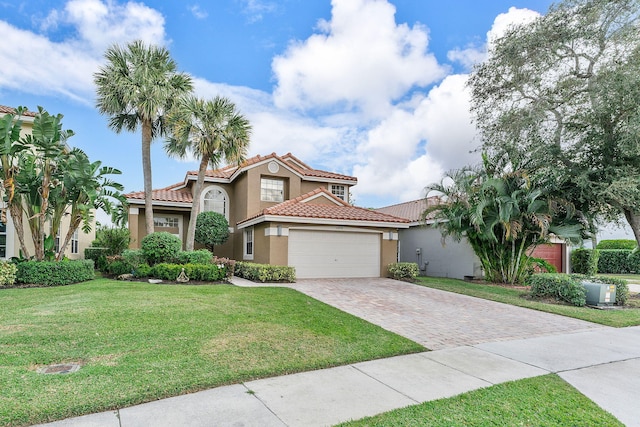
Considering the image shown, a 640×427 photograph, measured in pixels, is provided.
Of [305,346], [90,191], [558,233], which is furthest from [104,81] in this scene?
[558,233]

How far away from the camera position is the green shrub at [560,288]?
11477mm

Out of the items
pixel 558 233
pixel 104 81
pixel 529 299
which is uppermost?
pixel 104 81

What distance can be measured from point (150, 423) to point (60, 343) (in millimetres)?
3491

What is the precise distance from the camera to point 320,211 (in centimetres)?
1731

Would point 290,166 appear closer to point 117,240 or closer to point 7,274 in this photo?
point 117,240

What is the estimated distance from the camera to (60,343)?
20.1 feet

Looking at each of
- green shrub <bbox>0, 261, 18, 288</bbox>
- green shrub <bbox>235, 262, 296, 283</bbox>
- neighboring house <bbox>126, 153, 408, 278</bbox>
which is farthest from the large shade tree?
green shrub <bbox>0, 261, 18, 288</bbox>

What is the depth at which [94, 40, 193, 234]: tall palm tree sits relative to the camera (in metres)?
16.5

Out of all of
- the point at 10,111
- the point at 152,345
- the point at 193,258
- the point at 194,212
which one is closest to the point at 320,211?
the point at 193,258

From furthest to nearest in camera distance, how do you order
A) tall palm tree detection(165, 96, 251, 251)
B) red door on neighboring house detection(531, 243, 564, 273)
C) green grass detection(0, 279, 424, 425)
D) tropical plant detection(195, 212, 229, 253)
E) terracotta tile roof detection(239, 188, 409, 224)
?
1. red door on neighboring house detection(531, 243, 564, 273)
2. tropical plant detection(195, 212, 229, 253)
3. tall palm tree detection(165, 96, 251, 251)
4. terracotta tile roof detection(239, 188, 409, 224)
5. green grass detection(0, 279, 424, 425)

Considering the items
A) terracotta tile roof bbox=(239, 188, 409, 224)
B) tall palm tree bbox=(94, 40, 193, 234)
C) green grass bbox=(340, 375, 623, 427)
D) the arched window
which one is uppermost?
tall palm tree bbox=(94, 40, 193, 234)

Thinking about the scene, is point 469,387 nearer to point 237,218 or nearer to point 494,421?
point 494,421

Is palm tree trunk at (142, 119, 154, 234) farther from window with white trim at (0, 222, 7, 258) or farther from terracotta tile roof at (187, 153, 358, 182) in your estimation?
window with white trim at (0, 222, 7, 258)

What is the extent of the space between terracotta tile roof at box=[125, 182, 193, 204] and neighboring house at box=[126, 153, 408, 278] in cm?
5
